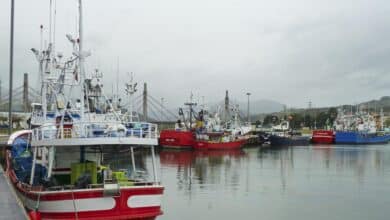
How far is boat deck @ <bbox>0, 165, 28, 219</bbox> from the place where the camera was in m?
13.3

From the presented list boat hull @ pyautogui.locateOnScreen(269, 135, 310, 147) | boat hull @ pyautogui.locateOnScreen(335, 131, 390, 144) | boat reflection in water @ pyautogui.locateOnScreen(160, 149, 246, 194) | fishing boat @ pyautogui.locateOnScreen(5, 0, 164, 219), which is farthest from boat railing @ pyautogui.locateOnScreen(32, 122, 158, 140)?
boat hull @ pyautogui.locateOnScreen(335, 131, 390, 144)

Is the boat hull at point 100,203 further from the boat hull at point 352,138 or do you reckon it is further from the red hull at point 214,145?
the boat hull at point 352,138

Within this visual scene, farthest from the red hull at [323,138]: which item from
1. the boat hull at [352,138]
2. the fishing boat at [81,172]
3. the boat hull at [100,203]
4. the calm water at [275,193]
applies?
the boat hull at [100,203]

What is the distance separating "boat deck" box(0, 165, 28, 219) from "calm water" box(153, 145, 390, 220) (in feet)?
26.2

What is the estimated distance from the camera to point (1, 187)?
18219 mm

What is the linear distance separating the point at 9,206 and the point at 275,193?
1967 cm

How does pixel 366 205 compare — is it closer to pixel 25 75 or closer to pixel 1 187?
pixel 1 187

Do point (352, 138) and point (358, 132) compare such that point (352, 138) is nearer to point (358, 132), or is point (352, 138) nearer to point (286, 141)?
point (358, 132)

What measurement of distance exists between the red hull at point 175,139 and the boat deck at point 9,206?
57139 mm

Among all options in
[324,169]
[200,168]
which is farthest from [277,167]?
[200,168]

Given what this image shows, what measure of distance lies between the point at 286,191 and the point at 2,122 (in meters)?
56.7

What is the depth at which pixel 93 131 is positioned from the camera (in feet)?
53.6

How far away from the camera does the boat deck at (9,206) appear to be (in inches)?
522

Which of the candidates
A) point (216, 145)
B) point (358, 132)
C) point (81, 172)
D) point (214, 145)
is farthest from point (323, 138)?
point (81, 172)
